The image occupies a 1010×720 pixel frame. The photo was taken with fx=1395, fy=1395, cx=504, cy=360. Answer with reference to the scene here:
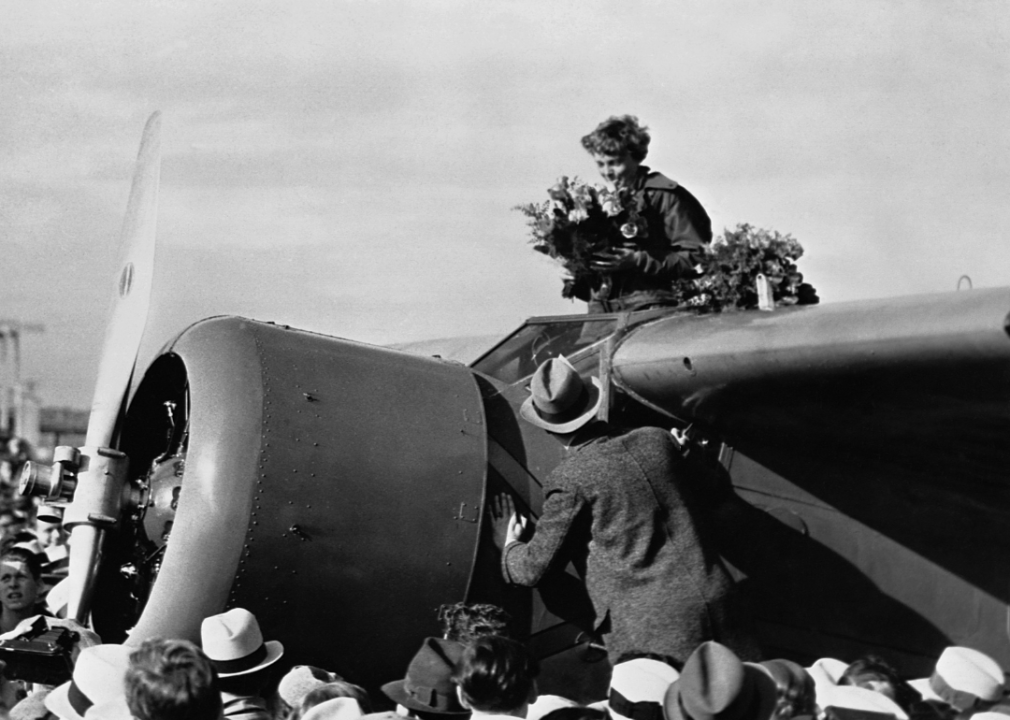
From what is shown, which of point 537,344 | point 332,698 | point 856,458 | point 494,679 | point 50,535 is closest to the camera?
point 494,679

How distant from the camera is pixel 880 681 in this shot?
5184mm

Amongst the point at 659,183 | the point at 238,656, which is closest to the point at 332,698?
the point at 238,656

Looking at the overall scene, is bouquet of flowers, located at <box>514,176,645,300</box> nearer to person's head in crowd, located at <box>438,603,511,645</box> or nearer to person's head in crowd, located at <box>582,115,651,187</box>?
person's head in crowd, located at <box>582,115,651,187</box>

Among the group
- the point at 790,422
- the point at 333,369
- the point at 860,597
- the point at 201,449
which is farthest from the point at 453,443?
the point at 860,597

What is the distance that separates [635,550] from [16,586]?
407 cm

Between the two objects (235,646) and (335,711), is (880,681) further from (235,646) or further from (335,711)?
(235,646)

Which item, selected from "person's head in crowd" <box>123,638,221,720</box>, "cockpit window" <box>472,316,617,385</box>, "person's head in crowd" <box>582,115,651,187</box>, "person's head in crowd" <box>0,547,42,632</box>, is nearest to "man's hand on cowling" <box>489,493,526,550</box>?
"cockpit window" <box>472,316,617,385</box>

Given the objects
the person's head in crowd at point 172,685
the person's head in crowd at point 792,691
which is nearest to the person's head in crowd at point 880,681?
the person's head in crowd at point 792,691

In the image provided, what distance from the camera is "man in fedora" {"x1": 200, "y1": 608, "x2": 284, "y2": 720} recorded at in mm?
4906

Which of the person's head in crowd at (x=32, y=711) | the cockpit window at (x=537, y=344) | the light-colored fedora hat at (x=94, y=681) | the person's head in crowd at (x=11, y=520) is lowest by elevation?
the person's head in crowd at (x=11, y=520)

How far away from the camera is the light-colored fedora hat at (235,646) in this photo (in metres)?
4.95

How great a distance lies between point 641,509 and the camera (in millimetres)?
6012

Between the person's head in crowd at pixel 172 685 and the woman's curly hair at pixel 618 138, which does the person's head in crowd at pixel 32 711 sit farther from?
the woman's curly hair at pixel 618 138

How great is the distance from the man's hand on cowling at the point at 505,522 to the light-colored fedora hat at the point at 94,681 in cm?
209
